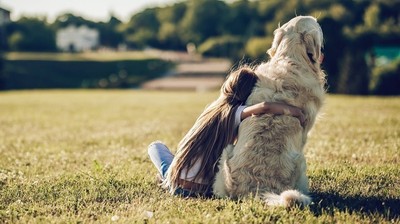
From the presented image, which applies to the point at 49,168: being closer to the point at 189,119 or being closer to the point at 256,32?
the point at 189,119

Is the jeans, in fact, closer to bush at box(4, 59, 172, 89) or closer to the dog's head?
the dog's head

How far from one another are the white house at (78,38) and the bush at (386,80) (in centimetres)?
8452

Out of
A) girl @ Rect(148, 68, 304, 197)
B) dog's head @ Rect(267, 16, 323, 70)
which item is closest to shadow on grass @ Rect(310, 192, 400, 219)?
girl @ Rect(148, 68, 304, 197)

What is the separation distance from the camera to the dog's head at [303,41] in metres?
4.68

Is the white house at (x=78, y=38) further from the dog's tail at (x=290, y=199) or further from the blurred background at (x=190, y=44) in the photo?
the dog's tail at (x=290, y=199)

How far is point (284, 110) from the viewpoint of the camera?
4.42 metres

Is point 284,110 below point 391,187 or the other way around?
the other way around

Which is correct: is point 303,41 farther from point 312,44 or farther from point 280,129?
point 280,129

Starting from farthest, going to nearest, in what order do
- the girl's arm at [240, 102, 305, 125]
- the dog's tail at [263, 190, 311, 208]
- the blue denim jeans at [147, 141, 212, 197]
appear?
the blue denim jeans at [147, 141, 212, 197]
the girl's arm at [240, 102, 305, 125]
the dog's tail at [263, 190, 311, 208]

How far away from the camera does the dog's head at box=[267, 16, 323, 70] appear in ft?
15.4

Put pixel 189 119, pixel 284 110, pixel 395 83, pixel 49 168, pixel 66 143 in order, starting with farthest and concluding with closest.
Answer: pixel 395 83 → pixel 189 119 → pixel 66 143 → pixel 49 168 → pixel 284 110

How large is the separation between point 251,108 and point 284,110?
0.33m

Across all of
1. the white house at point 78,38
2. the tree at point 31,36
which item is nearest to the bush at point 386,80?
the tree at point 31,36

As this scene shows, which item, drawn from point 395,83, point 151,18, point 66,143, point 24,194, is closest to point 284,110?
point 24,194
